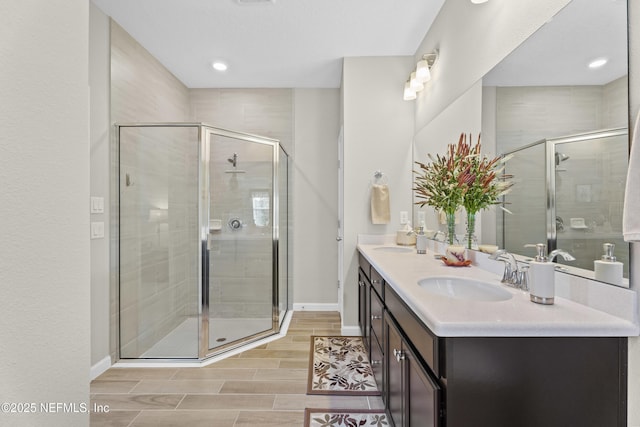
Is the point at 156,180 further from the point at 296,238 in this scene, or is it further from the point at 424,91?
the point at 424,91

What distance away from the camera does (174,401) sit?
1.90 meters

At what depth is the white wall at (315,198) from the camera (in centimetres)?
359

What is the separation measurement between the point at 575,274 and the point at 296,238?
2807 mm

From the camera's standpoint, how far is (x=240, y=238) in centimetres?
294

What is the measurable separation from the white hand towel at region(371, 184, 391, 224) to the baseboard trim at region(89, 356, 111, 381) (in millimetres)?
2394

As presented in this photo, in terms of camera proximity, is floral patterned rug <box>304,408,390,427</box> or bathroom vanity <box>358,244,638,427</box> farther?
floral patterned rug <box>304,408,390,427</box>

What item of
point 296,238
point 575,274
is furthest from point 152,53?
point 575,274

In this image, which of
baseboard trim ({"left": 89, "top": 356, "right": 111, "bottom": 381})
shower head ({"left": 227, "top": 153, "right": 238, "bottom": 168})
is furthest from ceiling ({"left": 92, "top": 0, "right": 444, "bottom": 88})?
baseboard trim ({"left": 89, "top": 356, "right": 111, "bottom": 381})

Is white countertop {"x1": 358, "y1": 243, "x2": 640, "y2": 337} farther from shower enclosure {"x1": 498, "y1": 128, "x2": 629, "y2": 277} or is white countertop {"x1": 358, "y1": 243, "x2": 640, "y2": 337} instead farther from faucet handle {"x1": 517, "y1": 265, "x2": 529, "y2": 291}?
shower enclosure {"x1": 498, "y1": 128, "x2": 629, "y2": 277}

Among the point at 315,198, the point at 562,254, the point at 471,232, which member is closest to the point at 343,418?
the point at 471,232

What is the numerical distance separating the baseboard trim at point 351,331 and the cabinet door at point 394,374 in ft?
4.22

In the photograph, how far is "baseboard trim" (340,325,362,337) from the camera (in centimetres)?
289

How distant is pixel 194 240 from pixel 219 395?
46.3 inches

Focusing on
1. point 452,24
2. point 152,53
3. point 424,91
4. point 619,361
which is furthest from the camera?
point 152,53
